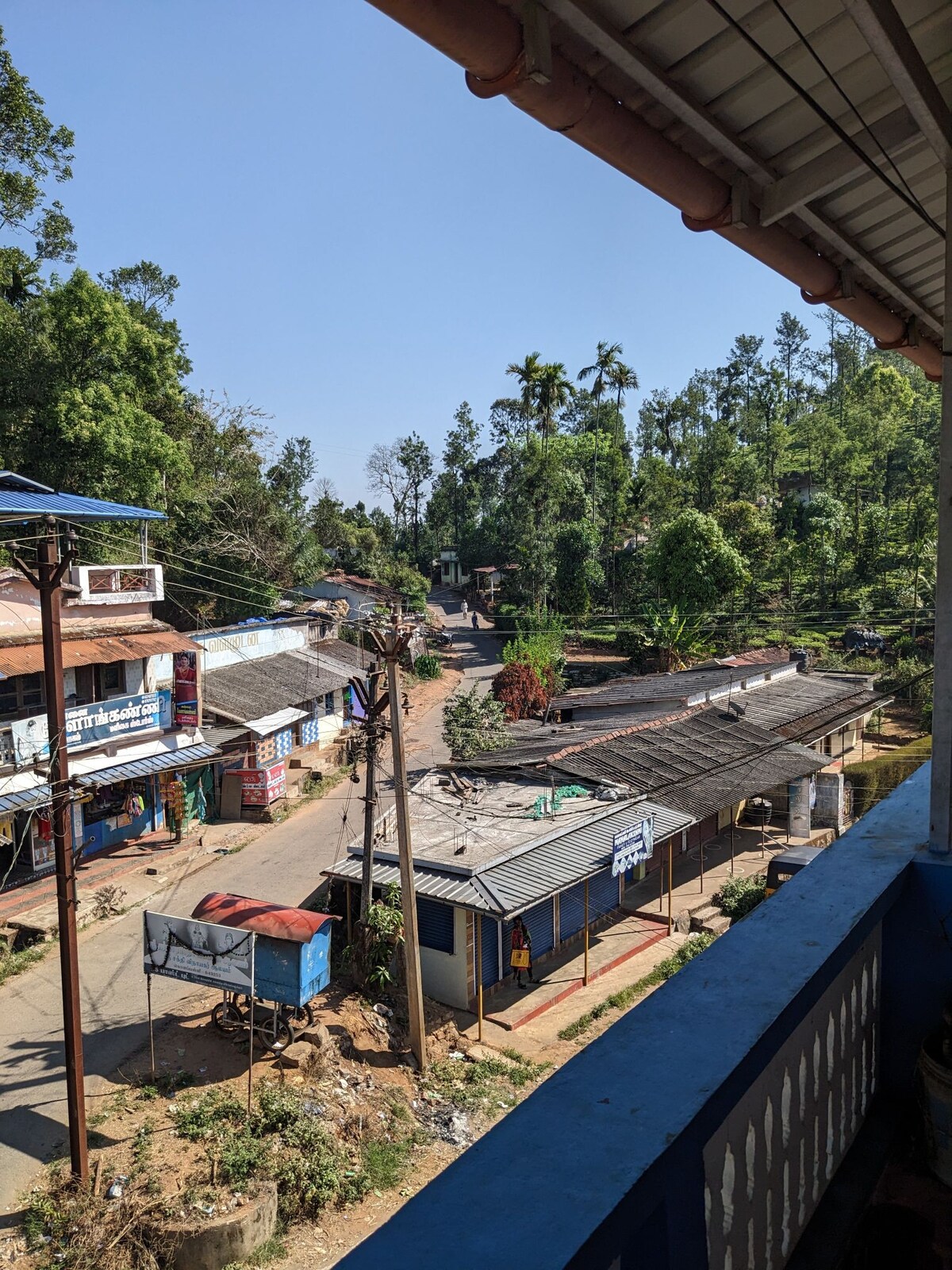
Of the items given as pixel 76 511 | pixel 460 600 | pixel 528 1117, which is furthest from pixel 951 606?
pixel 460 600

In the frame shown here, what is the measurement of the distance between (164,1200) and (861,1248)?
30.0ft

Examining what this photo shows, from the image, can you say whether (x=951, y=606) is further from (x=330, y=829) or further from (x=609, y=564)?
(x=609, y=564)

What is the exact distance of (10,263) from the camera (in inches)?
986

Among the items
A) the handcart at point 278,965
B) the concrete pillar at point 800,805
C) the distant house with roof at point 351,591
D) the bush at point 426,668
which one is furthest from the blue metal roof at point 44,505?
the distant house with roof at point 351,591

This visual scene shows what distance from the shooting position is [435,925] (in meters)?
14.3

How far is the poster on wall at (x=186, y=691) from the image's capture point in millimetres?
20422

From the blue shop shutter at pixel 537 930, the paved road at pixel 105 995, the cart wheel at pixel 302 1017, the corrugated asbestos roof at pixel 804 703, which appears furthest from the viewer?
the corrugated asbestos roof at pixel 804 703

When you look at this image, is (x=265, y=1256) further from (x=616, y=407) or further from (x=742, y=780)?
(x=616, y=407)

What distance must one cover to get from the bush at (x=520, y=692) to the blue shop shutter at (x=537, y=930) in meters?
13.3

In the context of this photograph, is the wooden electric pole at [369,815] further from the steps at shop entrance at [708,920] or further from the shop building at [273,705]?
the steps at shop entrance at [708,920]

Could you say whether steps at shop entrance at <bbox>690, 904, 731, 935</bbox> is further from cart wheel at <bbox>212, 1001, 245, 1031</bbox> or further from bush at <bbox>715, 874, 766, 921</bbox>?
cart wheel at <bbox>212, 1001, 245, 1031</bbox>

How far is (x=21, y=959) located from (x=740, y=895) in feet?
43.7

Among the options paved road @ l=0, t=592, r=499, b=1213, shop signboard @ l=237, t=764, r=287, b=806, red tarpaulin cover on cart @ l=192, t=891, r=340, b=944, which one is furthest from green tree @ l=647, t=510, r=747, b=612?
red tarpaulin cover on cart @ l=192, t=891, r=340, b=944

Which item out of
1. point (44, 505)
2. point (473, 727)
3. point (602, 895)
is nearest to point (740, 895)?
point (602, 895)
